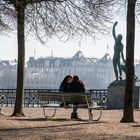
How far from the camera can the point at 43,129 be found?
12656 millimetres

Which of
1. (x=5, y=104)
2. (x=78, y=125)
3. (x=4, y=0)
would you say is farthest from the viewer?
(x=5, y=104)

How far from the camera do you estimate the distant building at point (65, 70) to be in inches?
3403

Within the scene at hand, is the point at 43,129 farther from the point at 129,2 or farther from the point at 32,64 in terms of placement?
the point at 32,64

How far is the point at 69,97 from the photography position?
15992 mm

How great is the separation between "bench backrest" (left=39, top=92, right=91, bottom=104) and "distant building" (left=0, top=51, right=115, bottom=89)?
64071mm

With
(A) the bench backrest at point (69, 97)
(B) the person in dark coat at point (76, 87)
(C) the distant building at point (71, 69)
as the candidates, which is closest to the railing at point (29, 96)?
(B) the person in dark coat at point (76, 87)

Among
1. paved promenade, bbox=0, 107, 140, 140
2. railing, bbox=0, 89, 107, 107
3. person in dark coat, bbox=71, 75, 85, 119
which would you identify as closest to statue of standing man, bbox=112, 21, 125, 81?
railing, bbox=0, 89, 107, 107

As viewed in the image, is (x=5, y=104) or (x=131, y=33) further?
(x=5, y=104)

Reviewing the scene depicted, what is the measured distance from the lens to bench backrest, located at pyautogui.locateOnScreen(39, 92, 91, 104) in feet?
51.5

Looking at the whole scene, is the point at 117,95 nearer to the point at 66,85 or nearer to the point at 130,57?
the point at 66,85

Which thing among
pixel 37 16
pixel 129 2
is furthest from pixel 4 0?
pixel 129 2

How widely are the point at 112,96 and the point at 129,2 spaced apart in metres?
12.0

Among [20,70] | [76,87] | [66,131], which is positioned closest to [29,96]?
[20,70]

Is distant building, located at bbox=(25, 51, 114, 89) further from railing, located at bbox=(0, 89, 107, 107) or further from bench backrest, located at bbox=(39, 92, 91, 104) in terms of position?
bench backrest, located at bbox=(39, 92, 91, 104)
